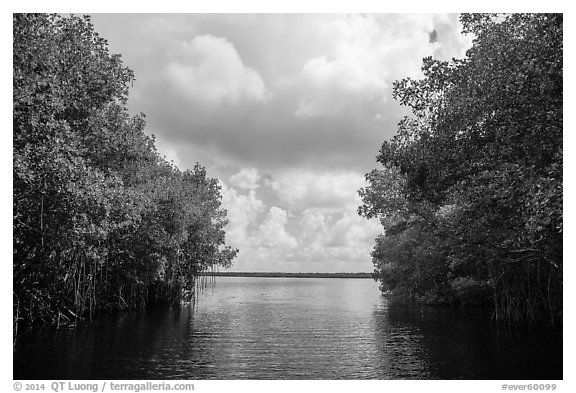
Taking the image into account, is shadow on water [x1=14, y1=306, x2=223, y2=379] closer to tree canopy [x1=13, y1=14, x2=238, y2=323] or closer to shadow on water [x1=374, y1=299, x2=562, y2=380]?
tree canopy [x1=13, y1=14, x2=238, y2=323]

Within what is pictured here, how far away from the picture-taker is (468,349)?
25.0 m

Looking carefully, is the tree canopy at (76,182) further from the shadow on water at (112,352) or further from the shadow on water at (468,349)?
the shadow on water at (468,349)

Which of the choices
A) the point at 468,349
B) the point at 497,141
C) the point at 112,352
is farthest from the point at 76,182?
the point at 468,349

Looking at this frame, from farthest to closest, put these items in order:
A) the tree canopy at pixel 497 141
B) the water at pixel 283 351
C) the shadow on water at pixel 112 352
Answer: the water at pixel 283 351, the shadow on water at pixel 112 352, the tree canopy at pixel 497 141

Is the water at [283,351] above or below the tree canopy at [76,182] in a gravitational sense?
below

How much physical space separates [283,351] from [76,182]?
12172mm

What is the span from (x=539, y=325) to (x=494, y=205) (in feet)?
54.9

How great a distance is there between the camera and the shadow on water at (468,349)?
19.5 meters

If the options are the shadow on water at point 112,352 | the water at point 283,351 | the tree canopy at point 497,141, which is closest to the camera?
the tree canopy at point 497,141

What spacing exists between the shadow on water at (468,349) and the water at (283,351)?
0.14ft

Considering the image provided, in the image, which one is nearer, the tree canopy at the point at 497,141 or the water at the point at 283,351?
the tree canopy at the point at 497,141

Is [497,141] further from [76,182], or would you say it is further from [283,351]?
[76,182]

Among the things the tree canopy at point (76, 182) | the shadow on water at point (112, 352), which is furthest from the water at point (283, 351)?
the tree canopy at point (76, 182)
